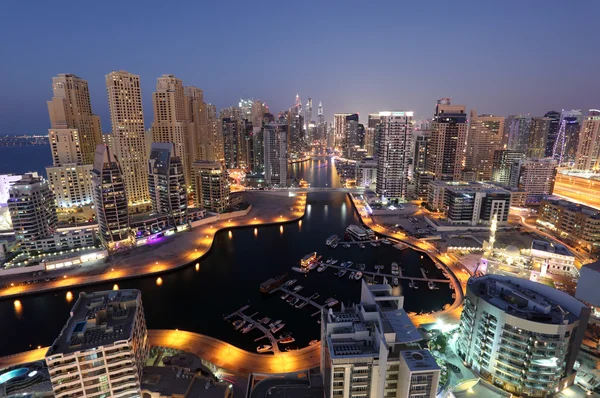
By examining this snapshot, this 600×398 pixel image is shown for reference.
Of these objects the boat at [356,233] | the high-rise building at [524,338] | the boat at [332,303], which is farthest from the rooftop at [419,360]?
the boat at [356,233]

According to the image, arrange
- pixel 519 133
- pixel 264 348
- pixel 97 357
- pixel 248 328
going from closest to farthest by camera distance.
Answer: pixel 97 357 → pixel 264 348 → pixel 248 328 → pixel 519 133

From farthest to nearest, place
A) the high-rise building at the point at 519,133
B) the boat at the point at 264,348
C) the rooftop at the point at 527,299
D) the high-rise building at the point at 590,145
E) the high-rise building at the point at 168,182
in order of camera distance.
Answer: the high-rise building at the point at 519,133, the high-rise building at the point at 590,145, the high-rise building at the point at 168,182, the boat at the point at 264,348, the rooftop at the point at 527,299

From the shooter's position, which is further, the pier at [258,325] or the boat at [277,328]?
the boat at [277,328]

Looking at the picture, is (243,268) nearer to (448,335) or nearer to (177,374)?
(177,374)

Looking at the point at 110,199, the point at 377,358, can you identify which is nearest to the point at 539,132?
the point at 377,358

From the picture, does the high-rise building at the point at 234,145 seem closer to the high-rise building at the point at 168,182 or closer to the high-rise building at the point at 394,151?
the high-rise building at the point at 394,151

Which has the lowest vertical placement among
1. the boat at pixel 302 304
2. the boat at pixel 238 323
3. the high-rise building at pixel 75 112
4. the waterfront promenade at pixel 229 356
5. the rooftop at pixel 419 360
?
the boat at pixel 302 304

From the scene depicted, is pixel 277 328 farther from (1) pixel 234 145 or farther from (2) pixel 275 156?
(1) pixel 234 145
